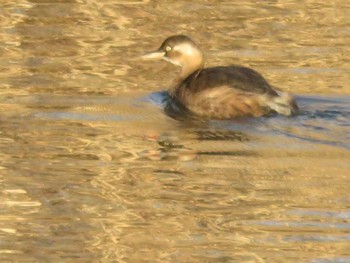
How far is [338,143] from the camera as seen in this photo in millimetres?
9258

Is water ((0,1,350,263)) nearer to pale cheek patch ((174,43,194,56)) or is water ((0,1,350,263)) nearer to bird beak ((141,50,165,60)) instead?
bird beak ((141,50,165,60))

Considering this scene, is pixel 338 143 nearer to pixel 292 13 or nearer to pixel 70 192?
pixel 70 192

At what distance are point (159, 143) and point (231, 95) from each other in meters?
1.13

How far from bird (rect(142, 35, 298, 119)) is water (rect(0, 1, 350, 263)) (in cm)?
14

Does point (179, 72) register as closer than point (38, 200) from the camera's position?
No

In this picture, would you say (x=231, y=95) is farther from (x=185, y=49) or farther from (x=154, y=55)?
(x=154, y=55)

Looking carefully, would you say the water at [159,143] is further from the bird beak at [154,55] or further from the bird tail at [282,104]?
the bird beak at [154,55]

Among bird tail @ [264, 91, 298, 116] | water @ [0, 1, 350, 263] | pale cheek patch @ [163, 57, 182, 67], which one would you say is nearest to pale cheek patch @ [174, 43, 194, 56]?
pale cheek patch @ [163, 57, 182, 67]

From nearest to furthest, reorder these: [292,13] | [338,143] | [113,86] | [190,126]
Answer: [338,143]
[190,126]
[113,86]
[292,13]

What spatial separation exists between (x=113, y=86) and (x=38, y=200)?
3.24 m

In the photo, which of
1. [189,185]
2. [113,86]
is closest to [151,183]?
[189,185]

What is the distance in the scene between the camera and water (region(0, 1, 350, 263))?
7.41 meters

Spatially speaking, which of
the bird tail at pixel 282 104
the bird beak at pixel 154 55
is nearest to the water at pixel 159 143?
the bird tail at pixel 282 104

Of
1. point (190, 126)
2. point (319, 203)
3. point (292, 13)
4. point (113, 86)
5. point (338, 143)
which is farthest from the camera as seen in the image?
point (292, 13)
